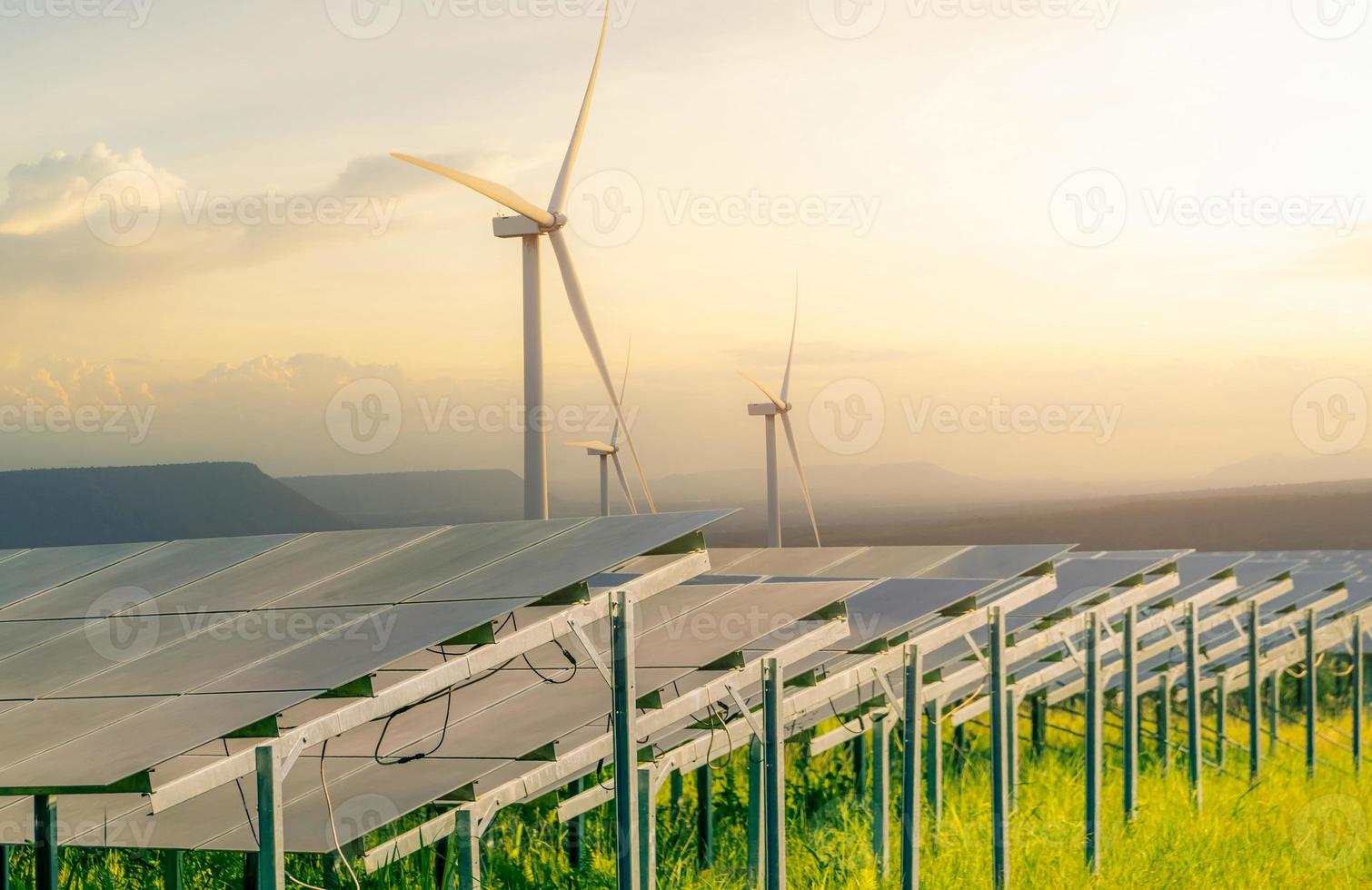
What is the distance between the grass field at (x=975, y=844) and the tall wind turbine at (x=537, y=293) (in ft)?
16.6

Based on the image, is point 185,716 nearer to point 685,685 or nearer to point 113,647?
point 113,647

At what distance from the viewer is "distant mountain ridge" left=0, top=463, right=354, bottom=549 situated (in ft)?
438

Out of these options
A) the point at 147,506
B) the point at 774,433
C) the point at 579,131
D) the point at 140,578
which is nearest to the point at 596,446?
the point at 774,433

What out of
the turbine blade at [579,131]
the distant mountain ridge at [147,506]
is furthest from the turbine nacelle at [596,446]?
the distant mountain ridge at [147,506]

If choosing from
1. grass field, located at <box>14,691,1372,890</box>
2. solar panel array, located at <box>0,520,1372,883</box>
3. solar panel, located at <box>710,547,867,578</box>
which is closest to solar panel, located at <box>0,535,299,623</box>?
solar panel array, located at <box>0,520,1372,883</box>

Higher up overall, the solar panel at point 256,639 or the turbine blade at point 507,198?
the turbine blade at point 507,198

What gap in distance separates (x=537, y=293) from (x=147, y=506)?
136 metres

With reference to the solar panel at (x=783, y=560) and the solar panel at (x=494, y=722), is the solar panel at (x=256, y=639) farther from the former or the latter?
the solar panel at (x=783, y=560)

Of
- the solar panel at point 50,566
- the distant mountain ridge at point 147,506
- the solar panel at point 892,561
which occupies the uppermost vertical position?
the solar panel at point 50,566

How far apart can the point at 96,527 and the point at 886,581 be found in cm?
13026

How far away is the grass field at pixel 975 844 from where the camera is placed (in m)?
17.4

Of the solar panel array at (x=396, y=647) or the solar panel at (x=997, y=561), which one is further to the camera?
the solar panel at (x=997, y=561)

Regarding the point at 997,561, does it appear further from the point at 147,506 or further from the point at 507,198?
the point at 147,506

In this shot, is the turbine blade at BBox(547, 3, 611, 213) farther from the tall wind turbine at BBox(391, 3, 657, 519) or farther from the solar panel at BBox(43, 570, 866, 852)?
the solar panel at BBox(43, 570, 866, 852)
